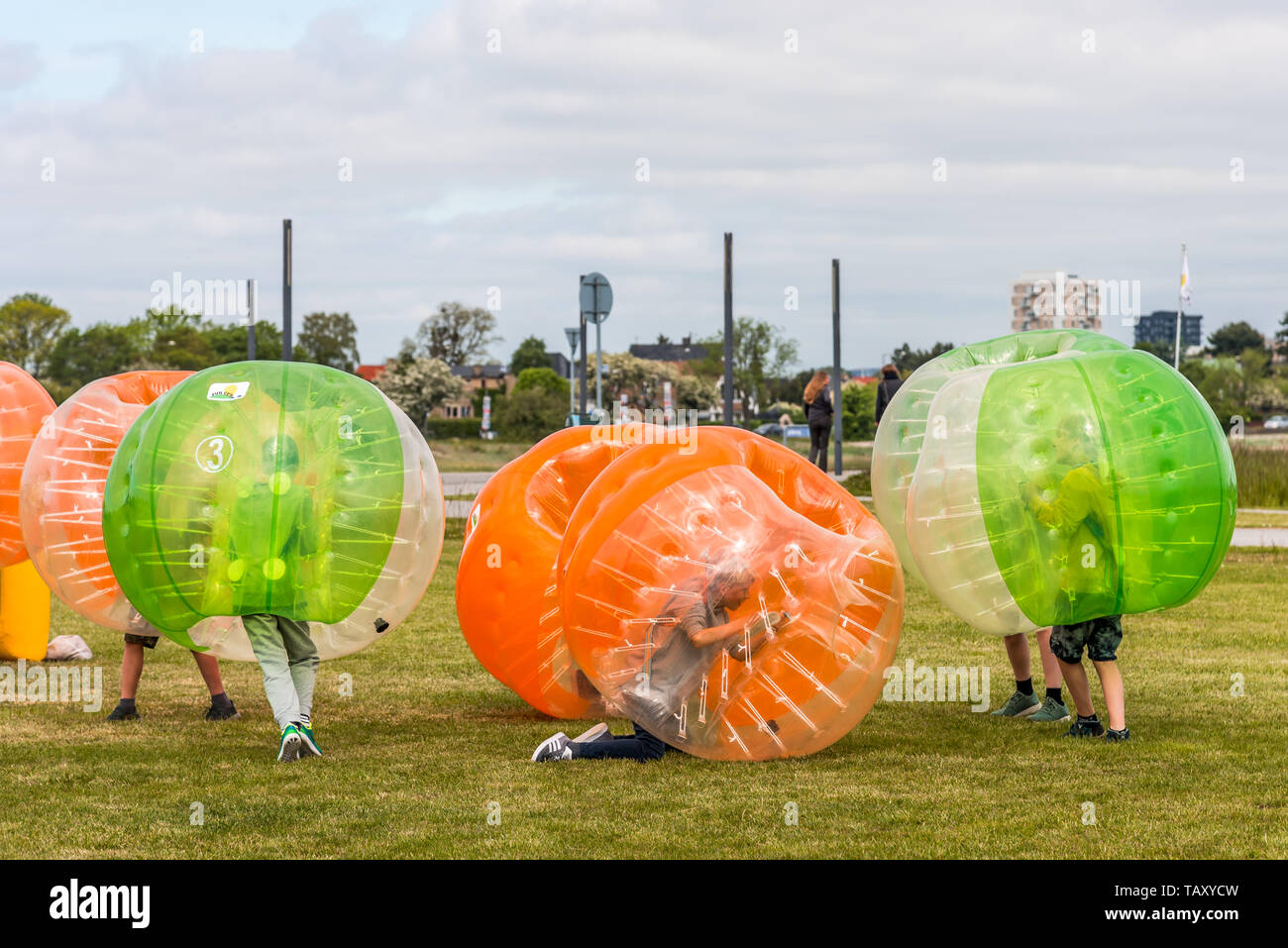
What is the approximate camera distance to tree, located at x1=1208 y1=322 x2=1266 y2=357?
123625 mm

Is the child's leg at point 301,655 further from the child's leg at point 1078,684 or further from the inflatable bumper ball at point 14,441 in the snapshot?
the child's leg at point 1078,684

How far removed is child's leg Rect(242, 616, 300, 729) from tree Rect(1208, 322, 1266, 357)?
413 feet

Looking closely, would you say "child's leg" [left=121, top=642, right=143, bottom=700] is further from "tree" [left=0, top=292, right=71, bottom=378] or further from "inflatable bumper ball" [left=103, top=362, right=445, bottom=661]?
"tree" [left=0, top=292, right=71, bottom=378]

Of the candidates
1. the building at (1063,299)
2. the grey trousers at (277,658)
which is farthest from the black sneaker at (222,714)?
the building at (1063,299)

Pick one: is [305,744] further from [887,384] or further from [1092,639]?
[887,384]

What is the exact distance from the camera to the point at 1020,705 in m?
8.98

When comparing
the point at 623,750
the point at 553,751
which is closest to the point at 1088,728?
the point at 623,750

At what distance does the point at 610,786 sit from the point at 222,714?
3.23m

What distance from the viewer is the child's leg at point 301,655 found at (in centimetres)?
794

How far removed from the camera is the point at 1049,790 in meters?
6.86

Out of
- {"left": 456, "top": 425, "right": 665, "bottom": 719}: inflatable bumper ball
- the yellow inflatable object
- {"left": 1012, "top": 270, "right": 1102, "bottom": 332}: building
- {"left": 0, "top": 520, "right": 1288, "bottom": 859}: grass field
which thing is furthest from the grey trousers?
{"left": 1012, "top": 270, "right": 1102, "bottom": 332}: building

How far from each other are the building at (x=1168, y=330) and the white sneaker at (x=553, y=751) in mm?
118326
